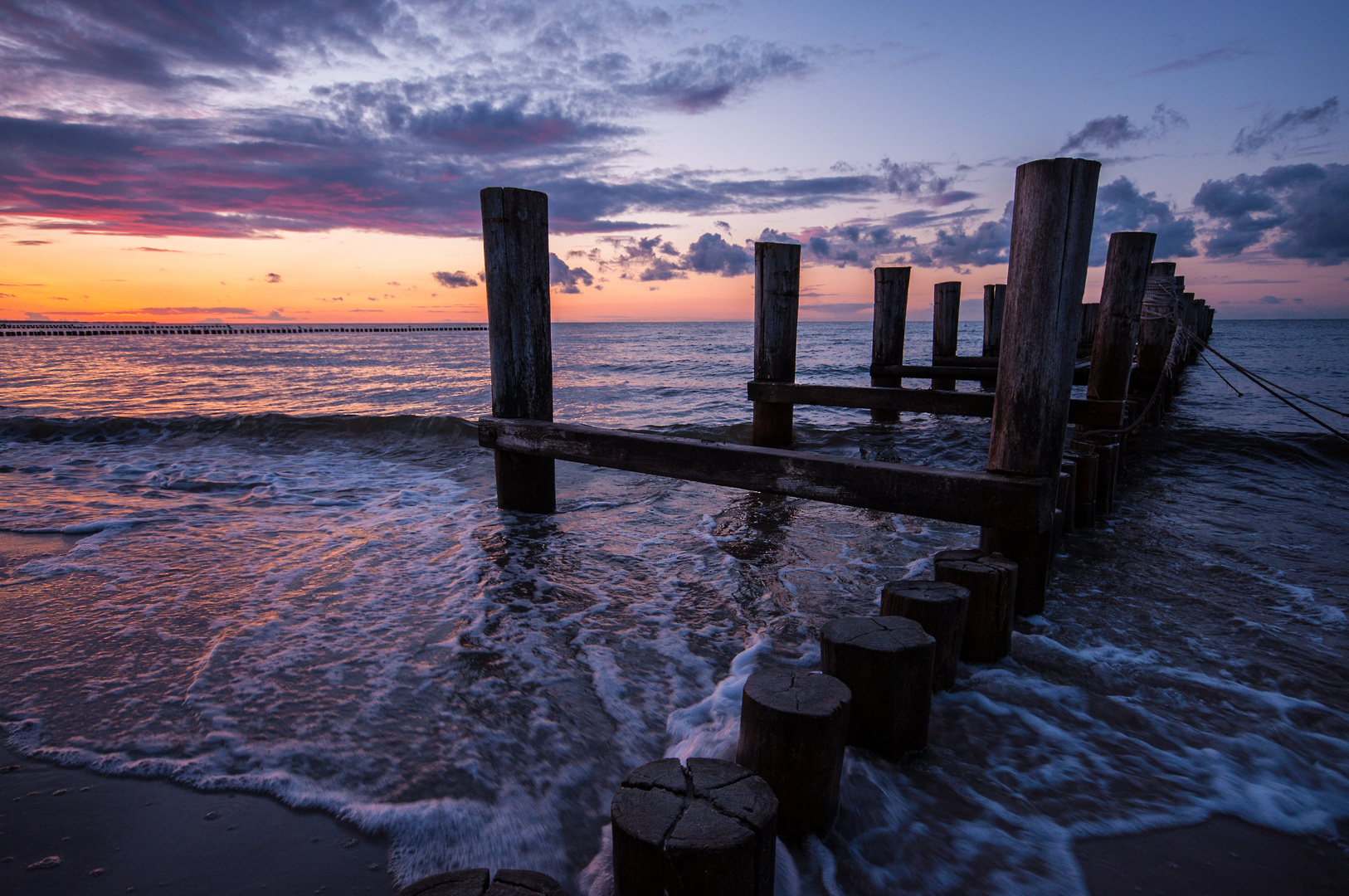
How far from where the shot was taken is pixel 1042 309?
10.1 feet

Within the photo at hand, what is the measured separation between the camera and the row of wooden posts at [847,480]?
142 centimetres

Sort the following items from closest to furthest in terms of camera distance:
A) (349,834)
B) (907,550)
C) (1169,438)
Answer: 1. (349,834)
2. (907,550)
3. (1169,438)

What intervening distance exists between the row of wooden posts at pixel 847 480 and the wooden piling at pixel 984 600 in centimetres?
1

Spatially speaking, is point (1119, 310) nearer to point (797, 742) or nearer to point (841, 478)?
point (841, 478)

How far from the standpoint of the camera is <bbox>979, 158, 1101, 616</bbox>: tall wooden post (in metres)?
2.99

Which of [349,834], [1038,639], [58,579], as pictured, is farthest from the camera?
[58,579]

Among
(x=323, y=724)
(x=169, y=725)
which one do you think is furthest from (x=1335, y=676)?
(x=169, y=725)

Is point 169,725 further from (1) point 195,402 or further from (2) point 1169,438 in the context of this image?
(1) point 195,402

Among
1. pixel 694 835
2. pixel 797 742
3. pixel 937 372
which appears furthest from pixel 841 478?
pixel 937 372

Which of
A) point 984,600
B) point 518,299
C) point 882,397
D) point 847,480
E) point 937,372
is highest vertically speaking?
point 518,299

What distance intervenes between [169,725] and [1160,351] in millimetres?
11759

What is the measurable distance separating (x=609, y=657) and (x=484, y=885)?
6.51 feet

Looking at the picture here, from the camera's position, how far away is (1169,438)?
30.3 feet

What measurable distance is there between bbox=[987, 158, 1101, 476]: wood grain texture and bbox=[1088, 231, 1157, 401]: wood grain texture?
335cm
